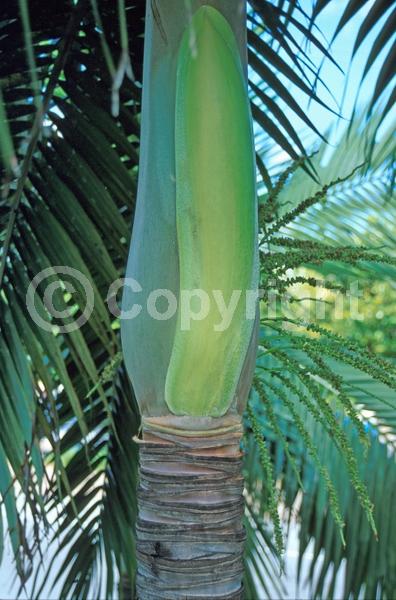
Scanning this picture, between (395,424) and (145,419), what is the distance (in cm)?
142

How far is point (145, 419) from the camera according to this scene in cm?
87

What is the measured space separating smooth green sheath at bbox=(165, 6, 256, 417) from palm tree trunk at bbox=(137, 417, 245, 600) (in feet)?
0.13

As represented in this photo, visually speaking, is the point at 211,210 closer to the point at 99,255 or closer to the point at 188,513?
the point at 188,513

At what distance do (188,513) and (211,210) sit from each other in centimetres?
34

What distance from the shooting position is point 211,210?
31.2 inches

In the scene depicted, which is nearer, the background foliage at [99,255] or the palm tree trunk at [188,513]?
the palm tree trunk at [188,513]

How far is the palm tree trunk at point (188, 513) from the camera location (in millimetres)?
839

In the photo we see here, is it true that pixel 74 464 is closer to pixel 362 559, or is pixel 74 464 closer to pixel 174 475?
pixel 362 559

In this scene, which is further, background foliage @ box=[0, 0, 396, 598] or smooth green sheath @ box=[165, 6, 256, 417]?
background foliage @ box=[0, 0, 396, 598]

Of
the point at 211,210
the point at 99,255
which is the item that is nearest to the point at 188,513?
the point at 211,210

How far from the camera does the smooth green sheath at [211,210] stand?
795mm

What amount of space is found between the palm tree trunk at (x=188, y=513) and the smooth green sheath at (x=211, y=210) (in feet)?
0.13

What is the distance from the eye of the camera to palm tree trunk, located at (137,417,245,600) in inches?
33.0

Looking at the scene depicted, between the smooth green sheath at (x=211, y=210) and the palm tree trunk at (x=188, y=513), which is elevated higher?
the smooth green sheath at (x=211, y=210)
